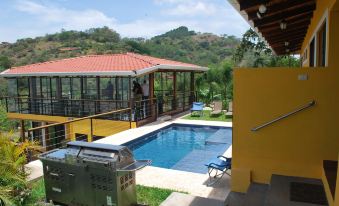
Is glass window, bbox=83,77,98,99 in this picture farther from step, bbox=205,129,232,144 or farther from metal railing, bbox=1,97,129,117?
step, bbox=205,129,232,144

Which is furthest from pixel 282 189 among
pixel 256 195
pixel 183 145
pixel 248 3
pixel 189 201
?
pixel 183 145

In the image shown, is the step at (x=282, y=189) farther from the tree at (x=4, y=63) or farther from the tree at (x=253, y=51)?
the tree at (x=4, y=63)

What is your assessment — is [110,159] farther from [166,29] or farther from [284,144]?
[166,29]

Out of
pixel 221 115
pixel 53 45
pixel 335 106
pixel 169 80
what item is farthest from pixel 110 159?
pixel 53 45

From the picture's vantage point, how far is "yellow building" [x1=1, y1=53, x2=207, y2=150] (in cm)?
1494

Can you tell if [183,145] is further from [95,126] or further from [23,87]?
[23,87]

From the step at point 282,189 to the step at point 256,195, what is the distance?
23 cm

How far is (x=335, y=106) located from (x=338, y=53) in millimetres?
864

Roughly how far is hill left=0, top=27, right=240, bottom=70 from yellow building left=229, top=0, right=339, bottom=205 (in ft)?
132

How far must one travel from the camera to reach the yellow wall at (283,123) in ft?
17.0

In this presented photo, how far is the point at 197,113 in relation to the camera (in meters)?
18.2

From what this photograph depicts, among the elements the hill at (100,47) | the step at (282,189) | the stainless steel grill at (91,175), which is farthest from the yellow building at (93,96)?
the hill at (100,47)

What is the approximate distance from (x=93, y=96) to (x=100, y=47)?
115 ft

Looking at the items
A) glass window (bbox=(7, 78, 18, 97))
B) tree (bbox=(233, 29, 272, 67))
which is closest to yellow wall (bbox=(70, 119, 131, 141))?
glass window (bbox=(7, 78, 18, 97))
